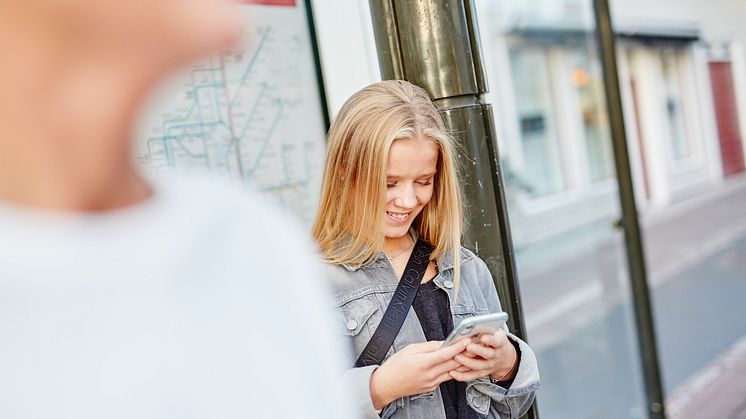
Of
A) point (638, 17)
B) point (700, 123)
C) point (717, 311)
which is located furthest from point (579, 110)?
point (717, 311)

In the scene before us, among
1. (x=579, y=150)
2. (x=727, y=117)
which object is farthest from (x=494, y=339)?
(x=727, y=117)

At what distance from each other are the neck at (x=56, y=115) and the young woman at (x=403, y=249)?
79 cm

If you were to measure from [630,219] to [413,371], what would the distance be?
271cm

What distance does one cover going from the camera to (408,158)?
46.3 inches

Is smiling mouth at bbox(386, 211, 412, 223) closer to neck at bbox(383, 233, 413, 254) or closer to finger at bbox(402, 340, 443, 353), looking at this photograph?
neck at bbox(383, 233, 413, 254)

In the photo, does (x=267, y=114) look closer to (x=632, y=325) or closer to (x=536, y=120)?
(x=632, y=325)

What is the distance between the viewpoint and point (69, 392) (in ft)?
1.27

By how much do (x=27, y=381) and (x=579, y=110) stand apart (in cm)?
1351

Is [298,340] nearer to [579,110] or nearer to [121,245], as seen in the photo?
[121,245]

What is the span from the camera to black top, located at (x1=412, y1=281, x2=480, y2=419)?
121cm

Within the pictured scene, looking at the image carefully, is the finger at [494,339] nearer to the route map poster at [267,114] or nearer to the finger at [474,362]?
the finger at [474,362]

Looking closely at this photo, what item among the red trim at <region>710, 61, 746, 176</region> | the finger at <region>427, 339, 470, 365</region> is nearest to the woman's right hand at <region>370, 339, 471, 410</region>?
the finger at <region>427, 339, 470, 365</region>

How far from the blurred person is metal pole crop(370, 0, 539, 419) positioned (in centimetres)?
100

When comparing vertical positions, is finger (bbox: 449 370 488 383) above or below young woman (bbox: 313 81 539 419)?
below
